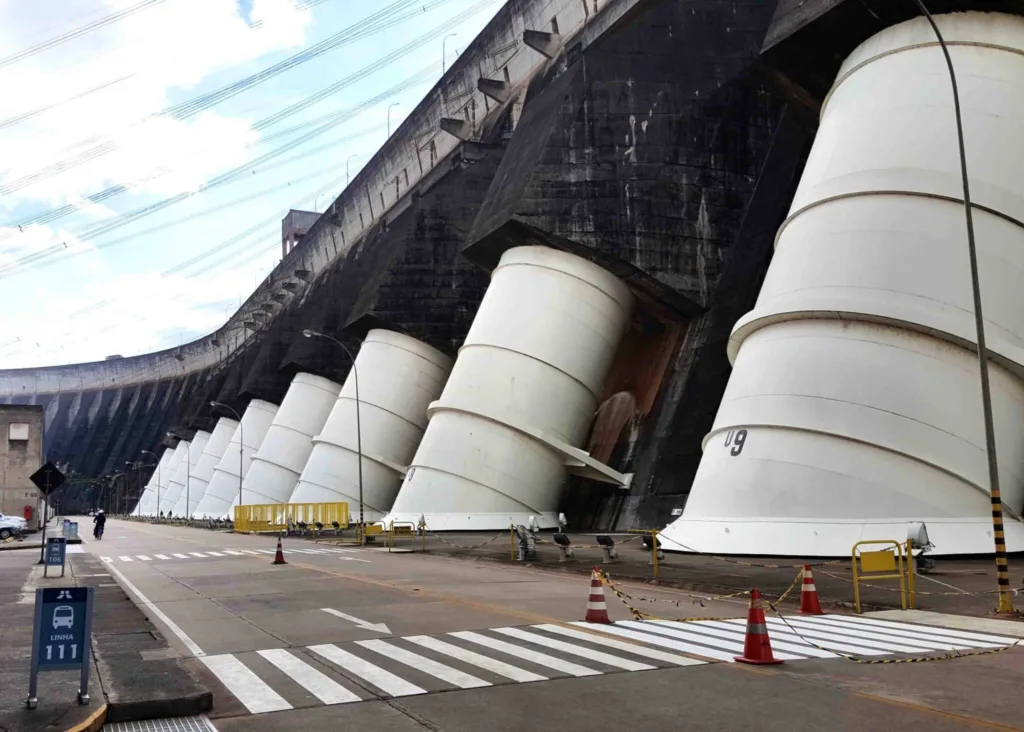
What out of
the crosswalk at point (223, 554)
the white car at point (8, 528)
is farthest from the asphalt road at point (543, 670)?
the white car at point (8, 528)

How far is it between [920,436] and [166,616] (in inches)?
586

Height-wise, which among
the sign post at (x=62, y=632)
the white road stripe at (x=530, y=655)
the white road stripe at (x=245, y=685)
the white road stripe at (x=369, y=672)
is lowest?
the white road stripe at (x=245, y=685)

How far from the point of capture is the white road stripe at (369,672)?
24.6 feet

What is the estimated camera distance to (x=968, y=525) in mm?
18984

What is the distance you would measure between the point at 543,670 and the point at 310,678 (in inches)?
80.1

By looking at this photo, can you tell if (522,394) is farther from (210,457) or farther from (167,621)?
(210,457)

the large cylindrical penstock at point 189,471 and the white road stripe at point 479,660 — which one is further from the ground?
the large cylindrical penstock at point 189,471

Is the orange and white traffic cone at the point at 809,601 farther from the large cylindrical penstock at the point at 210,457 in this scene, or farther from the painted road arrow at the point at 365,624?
the large cylindrical penstock at the point at 210,457

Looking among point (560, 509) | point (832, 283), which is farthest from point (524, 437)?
point (832, 283)

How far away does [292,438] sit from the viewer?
63.2 metres

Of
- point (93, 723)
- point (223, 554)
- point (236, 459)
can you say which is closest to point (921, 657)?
point (93, 723)

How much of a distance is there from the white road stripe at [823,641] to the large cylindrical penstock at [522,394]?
23638mm

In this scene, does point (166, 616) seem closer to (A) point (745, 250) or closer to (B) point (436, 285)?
(A) point (745, 250)

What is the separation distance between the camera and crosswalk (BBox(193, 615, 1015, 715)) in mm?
7719
